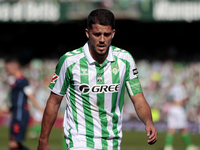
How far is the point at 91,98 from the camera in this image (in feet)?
13.6

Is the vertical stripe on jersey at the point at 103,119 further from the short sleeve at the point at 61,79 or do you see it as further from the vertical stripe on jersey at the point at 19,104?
the vertical stripe on jersey at the point at 19,104

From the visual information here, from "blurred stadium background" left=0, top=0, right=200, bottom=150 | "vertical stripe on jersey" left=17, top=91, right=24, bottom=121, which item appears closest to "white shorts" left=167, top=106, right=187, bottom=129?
"blurred stadium background" left=0, top=0, right=200, bottom=150

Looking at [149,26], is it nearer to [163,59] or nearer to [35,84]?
[163,59]

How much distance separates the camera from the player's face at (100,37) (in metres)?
4.00

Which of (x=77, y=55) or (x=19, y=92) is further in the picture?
(x=19, y=92)

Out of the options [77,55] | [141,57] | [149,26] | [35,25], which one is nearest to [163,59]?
[141,57]

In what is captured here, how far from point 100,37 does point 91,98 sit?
591 mm

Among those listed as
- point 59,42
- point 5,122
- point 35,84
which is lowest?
point 5,122

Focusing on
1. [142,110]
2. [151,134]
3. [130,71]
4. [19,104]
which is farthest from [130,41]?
[151,134]

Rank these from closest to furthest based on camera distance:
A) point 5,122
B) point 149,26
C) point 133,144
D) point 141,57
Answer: point 133,144, point 5,122, point 141,57, point 149,26

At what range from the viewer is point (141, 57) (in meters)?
22.5

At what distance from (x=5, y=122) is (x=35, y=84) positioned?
8.86 feet

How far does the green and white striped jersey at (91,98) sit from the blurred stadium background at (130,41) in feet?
42.8

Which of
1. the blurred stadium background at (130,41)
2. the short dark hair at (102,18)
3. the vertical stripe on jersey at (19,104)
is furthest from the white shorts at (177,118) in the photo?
the short dark hair at (102,18)
